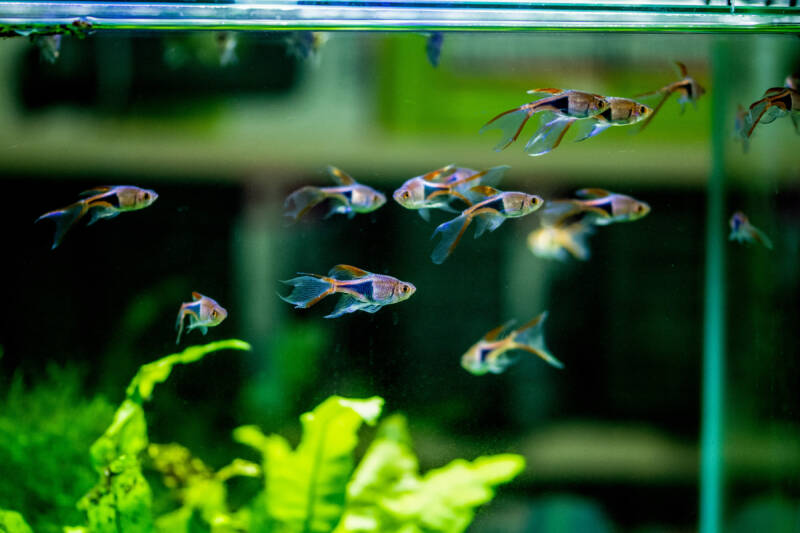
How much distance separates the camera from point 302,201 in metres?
2.58

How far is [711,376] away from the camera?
3561mm

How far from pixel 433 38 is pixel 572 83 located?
83 centimetres

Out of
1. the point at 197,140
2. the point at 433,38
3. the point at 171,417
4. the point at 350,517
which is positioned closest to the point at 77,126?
the point at 197,140

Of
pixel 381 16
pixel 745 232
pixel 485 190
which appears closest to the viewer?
pixel 485 190

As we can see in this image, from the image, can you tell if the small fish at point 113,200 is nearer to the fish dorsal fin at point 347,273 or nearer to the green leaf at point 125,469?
the green leaf at point 125,469

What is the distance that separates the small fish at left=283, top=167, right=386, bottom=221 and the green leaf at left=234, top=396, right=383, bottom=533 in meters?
0.78

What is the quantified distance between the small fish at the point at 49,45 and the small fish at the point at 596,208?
2.29 meters

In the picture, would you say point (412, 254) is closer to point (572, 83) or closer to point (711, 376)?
point (572, 83)

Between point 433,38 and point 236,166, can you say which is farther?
point 236,166

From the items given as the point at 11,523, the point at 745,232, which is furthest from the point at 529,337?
the point at 11,523

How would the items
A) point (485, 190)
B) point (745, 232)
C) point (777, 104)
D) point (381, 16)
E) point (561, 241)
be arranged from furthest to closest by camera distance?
point (561, 241) → point (745, 232) → point (381, 16) → point (777, 104) → point (485, 190)

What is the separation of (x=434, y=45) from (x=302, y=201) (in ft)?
2.94

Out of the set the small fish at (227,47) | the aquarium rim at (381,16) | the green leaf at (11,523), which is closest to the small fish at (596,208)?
the aquarium rim at (381,16)

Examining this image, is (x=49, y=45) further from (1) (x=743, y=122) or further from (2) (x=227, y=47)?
(1) (x=743, y=122)
